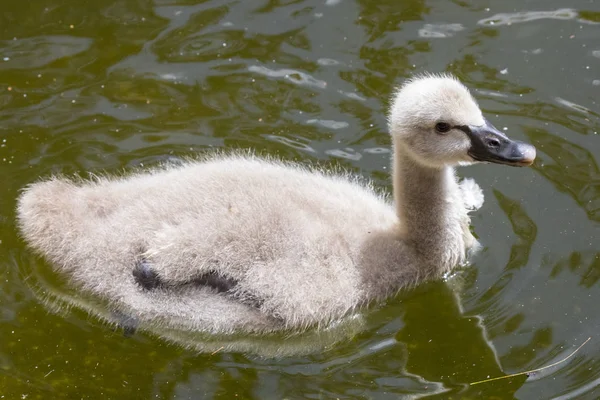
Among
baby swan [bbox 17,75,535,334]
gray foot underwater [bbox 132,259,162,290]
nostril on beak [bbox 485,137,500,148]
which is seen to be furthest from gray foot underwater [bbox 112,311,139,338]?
Answer: nostril on beak [bbox 485,137,500,148]

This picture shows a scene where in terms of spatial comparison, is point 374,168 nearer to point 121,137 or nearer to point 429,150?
point 429,150

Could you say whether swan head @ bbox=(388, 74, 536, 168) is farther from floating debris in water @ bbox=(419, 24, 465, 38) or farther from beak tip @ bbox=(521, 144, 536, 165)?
floating debris in water @ bbox=(419, 24, 465, 38)

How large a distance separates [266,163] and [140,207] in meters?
0.78

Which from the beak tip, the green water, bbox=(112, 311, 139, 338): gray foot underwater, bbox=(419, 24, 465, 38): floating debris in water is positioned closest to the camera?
the beak tip

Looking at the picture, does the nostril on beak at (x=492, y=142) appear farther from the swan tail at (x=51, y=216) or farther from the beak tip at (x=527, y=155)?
the swan tail at (x=51, y=216)

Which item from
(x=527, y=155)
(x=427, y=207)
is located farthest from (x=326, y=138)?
(x=527, y=155)

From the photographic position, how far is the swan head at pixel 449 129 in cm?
429

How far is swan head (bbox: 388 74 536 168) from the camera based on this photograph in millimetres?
4285

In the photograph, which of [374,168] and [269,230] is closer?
[269,230]

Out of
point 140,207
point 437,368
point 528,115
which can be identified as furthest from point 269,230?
point 528,115

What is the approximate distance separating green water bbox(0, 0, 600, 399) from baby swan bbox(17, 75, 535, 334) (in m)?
0.21

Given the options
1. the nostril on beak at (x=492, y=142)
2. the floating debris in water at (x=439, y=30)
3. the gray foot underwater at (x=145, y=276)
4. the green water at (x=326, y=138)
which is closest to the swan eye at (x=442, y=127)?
the nostril on beak at (x=492, y=142)

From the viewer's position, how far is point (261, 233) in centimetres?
430

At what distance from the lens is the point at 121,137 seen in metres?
5.41
